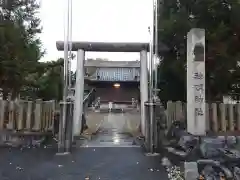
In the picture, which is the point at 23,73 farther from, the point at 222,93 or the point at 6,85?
the point at 222,93

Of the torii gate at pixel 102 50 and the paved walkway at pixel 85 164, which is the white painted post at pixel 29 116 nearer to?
the paved walkway at pixel 85 164

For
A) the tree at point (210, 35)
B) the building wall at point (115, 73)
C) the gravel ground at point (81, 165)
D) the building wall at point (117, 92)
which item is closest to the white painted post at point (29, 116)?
the gravel ground at point (81, 165)

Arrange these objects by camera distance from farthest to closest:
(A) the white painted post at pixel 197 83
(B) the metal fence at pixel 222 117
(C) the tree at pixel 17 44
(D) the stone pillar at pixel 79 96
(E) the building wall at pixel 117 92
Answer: (E) the building wall at pixel 117 92 → (D) the stone pillar at pixel 79 96 → (C) the tree at pixel 17 44 → (B) the metal fence at pixel 222 117 → (A) the white painted post at pixel 197 83

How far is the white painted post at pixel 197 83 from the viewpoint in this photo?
7.72 meters

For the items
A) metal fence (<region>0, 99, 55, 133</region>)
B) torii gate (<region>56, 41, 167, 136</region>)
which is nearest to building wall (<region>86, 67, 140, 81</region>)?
torii gate (<region>56, 41, 167, 136</region>)

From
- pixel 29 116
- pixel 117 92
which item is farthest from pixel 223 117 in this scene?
pixel 117 92

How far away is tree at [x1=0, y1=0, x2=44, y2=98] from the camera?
30.9 feet

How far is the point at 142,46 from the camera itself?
35.8 feet

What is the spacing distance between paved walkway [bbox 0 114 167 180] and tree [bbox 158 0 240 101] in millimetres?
3780

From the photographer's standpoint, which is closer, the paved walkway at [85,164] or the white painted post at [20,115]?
the paved walkway at [85,164]

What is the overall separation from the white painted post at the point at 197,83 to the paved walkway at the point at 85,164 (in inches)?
60.3

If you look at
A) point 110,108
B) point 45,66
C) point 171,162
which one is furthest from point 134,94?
point 171,162

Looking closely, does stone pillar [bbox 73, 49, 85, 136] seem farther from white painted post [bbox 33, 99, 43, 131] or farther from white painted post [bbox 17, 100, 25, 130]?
white painted post [bbox 17, 100, 25, 130]

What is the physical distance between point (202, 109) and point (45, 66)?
6.87m
